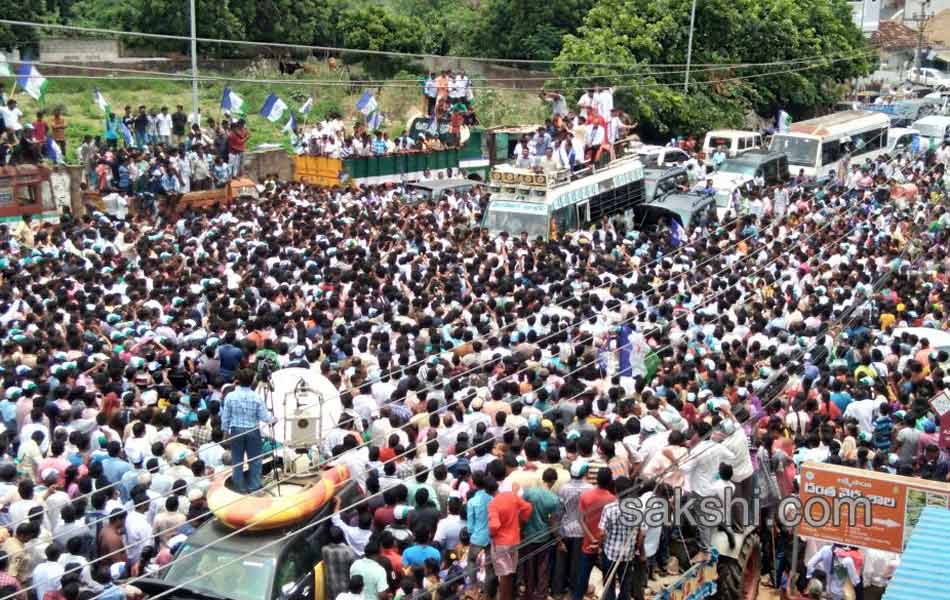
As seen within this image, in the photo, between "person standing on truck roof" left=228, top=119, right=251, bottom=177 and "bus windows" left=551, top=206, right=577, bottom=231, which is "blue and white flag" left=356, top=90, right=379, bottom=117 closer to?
"person standing on truck roof" left=228, top=119, right=251, bottom=177

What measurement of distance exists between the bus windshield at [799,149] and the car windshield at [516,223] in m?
11.8

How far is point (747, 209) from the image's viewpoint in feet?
79.7

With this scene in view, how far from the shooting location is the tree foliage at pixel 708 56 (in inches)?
1368

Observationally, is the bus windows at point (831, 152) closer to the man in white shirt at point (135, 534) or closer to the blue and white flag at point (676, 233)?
the blue and white flag at point (676, 233)

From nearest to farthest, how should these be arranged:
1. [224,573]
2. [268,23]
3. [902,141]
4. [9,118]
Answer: [224,573] → [9,118] → [902,141] → [268,23]

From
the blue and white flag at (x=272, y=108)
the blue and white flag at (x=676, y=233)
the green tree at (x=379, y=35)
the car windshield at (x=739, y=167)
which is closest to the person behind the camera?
the blue and white flag at (x=676, y=233)

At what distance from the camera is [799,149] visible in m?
29.9

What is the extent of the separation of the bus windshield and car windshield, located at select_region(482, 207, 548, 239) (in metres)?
11.8

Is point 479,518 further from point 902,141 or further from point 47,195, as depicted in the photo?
point 902,141

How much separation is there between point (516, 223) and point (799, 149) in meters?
12.4

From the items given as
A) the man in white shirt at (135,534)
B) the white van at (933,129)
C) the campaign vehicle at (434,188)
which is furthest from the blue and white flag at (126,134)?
the white van at (933,129)

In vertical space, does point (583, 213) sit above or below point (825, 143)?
below

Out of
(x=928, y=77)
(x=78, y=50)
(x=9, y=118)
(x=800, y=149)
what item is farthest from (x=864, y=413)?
(x=928, y=77)

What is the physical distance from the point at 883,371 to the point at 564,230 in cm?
818
